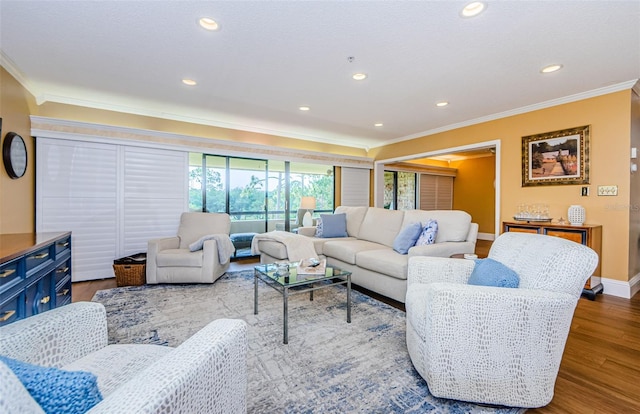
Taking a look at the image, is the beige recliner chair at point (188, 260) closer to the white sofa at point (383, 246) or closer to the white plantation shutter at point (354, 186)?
the white sofa at point (383, 246)

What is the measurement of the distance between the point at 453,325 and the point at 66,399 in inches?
59.0

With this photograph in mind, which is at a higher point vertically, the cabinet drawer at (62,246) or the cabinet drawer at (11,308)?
the cabinet drawer at (62,246)

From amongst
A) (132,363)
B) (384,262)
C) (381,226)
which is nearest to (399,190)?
(381,226)

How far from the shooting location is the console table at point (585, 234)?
3119 mm

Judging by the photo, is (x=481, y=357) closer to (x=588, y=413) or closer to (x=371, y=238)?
(x=588, y=413)

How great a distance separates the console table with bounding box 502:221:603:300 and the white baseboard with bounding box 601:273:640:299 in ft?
Answer: 0.28

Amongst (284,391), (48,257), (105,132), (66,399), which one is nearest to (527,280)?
(284,391)

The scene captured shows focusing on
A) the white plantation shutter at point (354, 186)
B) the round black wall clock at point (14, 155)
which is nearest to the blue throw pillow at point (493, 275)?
the round black wall clock at point (14, 155)

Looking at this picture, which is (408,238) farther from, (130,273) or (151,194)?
(151,194)

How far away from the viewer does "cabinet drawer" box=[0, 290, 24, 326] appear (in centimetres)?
153

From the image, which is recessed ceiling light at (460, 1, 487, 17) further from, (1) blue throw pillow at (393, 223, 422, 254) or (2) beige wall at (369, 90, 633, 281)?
(2) beige wall at (369, 90, 633, 281)

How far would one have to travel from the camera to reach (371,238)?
3982 millimetres

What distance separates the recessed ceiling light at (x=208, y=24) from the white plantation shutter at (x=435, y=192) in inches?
277

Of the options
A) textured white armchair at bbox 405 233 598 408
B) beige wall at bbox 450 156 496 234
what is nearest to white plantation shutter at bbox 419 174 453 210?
beige wall at bbox 450 156 496 234
